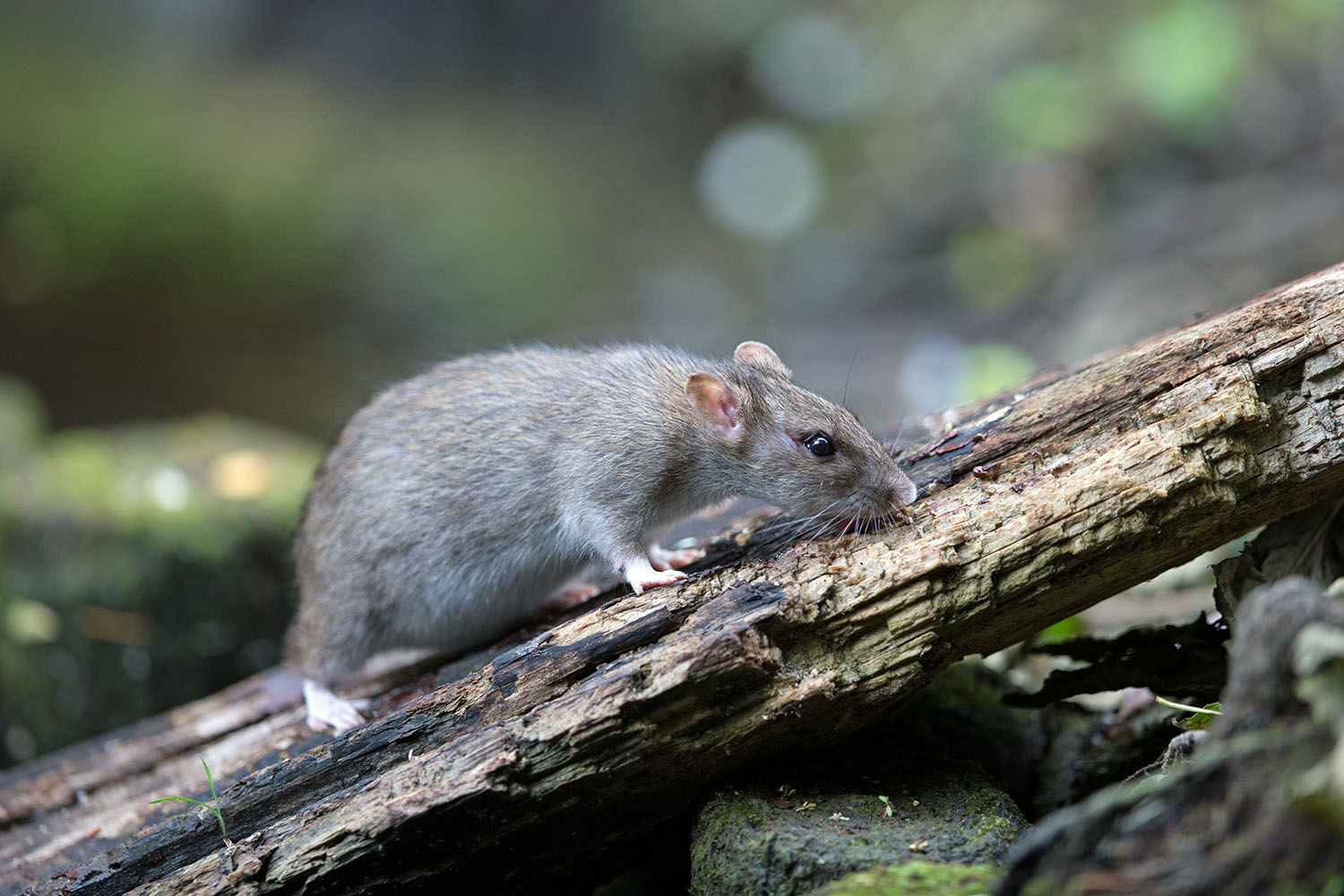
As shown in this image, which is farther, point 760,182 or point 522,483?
point 760,182

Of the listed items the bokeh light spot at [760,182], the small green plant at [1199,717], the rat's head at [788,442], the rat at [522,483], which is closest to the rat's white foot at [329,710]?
the rat at [522,483]

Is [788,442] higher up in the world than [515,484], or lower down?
lower down

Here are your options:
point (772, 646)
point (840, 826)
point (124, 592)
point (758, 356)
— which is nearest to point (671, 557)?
point (758, 356)

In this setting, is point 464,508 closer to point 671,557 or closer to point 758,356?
point 671,557

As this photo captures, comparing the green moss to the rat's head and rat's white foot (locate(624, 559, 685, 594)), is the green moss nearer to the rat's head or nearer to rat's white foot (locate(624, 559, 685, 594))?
rat's white foot (locate(624, 559, 685, 594))

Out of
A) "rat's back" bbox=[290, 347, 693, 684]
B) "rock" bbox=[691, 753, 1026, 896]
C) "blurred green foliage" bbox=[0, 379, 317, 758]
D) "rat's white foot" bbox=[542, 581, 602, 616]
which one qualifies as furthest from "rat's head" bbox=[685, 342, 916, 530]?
"blurred green foliage" bbox=[0, 379, 317, 758]
